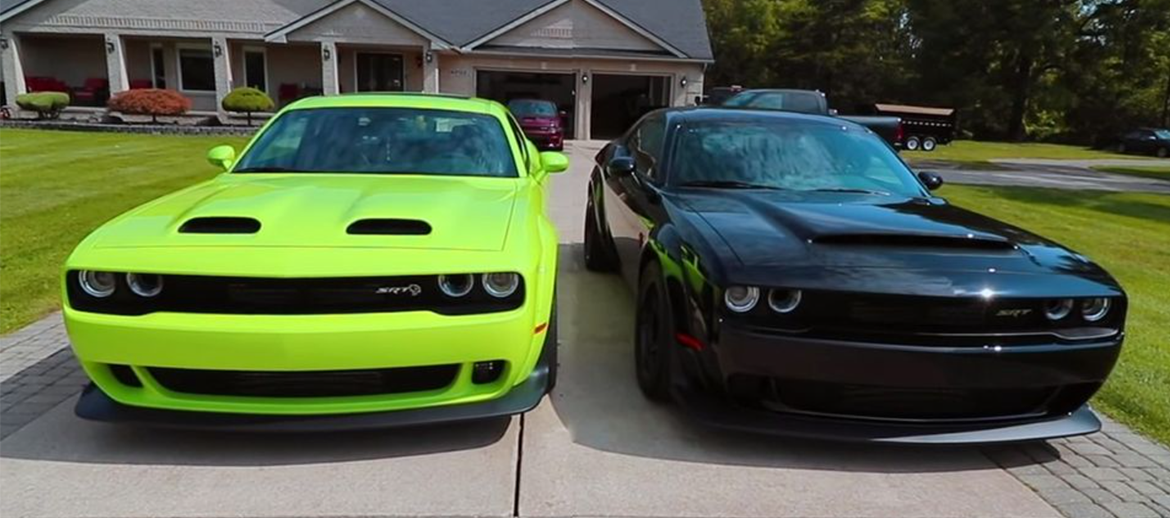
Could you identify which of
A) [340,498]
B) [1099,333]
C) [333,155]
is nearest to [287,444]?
[340,498]

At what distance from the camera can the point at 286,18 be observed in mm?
25266

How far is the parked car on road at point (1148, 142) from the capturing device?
35344 mm

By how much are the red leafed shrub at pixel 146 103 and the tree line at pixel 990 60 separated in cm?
3665

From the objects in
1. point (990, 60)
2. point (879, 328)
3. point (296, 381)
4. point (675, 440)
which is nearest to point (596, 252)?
point (675, 440)

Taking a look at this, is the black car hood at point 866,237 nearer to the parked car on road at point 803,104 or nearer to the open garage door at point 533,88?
the parked car on road at point 803,104

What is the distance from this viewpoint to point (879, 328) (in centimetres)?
297

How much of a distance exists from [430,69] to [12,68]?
1342cm

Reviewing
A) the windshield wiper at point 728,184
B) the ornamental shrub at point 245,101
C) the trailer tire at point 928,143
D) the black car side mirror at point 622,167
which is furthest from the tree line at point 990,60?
the windshield wiper at point 728,184

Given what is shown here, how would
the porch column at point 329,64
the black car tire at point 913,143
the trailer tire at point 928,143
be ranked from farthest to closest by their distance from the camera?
the trailer tire at point 928,143
the black car tire at point 913,143
the porch column at point 329,64

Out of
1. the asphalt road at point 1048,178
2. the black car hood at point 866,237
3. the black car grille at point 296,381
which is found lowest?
the asphalt road at point 1048,178

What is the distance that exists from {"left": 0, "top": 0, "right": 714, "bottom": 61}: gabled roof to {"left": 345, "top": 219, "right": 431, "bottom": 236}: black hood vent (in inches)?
884

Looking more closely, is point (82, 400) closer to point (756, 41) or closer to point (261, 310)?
point (261, 310)

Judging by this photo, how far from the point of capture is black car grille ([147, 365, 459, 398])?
114 inches

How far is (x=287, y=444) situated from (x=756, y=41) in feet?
164
